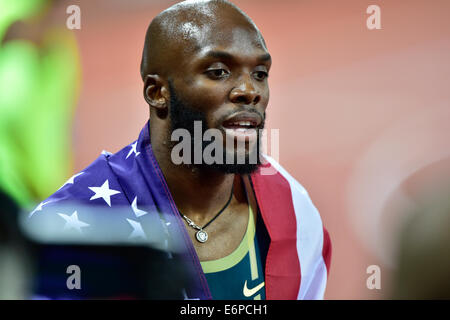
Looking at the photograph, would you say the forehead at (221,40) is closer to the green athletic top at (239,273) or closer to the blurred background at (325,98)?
the green athletic top at (239,273)

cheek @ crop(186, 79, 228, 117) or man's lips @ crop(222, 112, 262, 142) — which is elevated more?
cheek @ crop(186, 79, 228, 117)

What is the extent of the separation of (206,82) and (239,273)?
2.17 ft

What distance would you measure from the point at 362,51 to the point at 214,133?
4.08 ft

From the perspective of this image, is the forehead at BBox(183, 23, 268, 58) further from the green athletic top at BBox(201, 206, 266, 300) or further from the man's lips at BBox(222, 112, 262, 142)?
the green athletic top at BBox(201, 206, 266, 300)

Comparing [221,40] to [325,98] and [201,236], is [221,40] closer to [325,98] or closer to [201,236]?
[201,236]

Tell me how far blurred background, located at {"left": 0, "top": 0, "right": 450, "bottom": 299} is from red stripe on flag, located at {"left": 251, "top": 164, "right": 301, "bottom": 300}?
0.58 m

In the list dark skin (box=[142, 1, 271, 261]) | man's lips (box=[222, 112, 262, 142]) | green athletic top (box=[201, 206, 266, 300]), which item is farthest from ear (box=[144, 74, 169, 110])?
green athletic top (box=[201, 206, 266, 300])

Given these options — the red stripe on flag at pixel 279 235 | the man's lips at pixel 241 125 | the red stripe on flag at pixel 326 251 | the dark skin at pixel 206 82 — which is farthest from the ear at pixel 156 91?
the red stripe on flag at pixel 326 251

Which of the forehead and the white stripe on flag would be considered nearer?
the forehead

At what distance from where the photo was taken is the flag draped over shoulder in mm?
1514

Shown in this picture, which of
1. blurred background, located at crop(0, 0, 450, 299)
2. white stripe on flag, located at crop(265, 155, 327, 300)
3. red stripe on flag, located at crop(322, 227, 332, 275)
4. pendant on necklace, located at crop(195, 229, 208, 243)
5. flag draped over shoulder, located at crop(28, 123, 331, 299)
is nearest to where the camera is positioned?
flag draped over shoulder, located at crop(28, 123, 331, 299)

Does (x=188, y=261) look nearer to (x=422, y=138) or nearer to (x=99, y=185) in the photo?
(x=99, y=185)

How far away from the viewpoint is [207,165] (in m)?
1.64

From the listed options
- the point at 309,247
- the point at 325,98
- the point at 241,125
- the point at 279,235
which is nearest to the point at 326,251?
the point at 309,247
